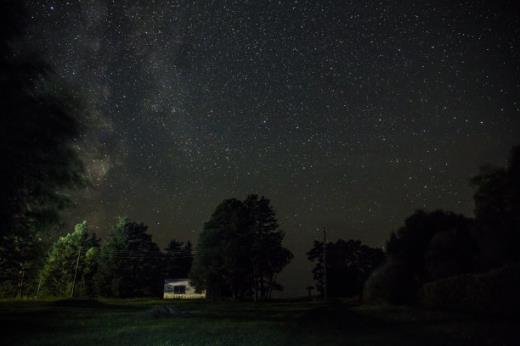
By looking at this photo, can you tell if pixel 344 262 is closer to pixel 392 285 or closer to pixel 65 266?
pixel 392 285

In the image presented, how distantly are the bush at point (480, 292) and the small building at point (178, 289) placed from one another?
163 feet

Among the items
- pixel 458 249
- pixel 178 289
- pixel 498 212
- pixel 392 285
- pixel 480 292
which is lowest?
pixel 178 289

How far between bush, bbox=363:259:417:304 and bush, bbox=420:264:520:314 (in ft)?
11.1

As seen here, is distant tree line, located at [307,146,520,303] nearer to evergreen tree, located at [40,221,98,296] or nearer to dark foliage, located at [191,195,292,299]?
dark foliage, located at [191,195,292,299]

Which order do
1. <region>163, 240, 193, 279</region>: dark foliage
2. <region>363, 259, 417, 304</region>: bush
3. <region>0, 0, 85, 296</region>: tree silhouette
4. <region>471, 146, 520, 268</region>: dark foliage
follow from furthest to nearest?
<region>163, 240, 193, 279</region>: dark foliage, <region>363, 259, 417, 304</region>: bush, <region>471, 146, 520, 268</region>: dark foliage, <region>0, 0, 85, 296</region>: tree silhouette

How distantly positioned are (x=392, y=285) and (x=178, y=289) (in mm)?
48005

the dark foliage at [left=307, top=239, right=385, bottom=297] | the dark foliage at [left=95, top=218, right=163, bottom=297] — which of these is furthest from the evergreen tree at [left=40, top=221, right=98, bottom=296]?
the dark foliage at [left=307, top=239, right=385, bottom=297]

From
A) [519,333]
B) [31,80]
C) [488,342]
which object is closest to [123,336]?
[31,80]

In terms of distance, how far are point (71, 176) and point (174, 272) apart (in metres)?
65.3

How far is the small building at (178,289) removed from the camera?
211 ft

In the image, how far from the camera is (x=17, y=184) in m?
12.3

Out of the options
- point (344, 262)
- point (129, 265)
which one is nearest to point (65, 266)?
point (129, 265)

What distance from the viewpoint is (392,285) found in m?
25.7

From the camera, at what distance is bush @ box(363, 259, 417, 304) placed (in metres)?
25.3
